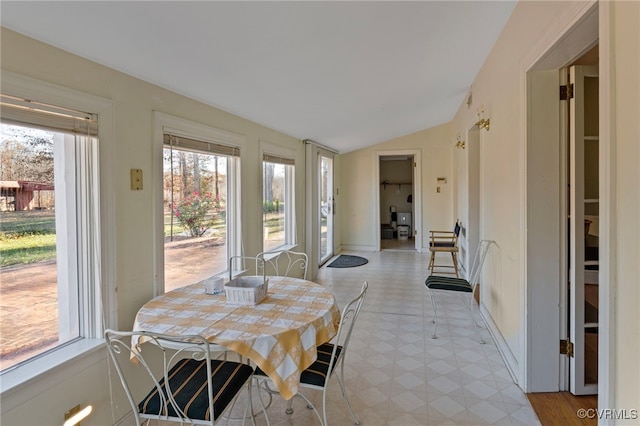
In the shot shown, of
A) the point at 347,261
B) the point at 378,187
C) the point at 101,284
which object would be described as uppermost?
the point at 378,187

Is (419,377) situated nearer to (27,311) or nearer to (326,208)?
(27,311)

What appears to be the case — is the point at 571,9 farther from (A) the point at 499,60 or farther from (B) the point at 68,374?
(B) the point at 68,374

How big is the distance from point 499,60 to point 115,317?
3.29 meters

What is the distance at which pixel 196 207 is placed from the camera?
2.82 m

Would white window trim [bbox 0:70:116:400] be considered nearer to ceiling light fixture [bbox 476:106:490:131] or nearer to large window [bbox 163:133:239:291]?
large window [bbox 163:133:239:291]

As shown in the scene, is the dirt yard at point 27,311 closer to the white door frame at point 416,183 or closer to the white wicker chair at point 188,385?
the white wicker chair at point 188,385

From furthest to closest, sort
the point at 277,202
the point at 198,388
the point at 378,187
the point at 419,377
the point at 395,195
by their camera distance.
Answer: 1. the point at 395,195
2. the point at 378,187
3. the point at 277,202
4. the point at 419,377
5. the point at 198,388

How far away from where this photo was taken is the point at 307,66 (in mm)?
2486

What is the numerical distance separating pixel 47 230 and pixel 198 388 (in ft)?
3.54

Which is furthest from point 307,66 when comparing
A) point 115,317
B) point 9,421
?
point 9,421

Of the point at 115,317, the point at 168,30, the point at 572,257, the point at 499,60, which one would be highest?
the point at 499,60

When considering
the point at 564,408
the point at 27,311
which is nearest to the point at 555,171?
the point at 564,408

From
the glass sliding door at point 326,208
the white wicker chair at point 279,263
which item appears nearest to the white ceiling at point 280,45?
the white wicker chair at point 279,263

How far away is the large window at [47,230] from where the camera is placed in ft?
5.07
